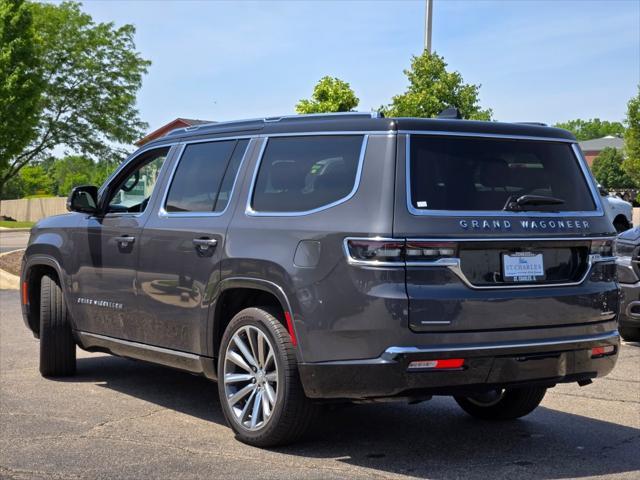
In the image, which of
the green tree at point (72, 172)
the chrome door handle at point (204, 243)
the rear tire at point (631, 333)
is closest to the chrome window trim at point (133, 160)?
the chrome door handle at point (204, 243)

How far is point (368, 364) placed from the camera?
4891 millimetres

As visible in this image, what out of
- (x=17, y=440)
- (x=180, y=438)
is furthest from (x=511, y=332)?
(x=17, y=440)

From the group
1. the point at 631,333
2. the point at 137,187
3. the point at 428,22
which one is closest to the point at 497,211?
the point at 137,187

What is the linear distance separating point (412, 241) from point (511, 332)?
746 millimetres

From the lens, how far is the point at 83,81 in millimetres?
51000

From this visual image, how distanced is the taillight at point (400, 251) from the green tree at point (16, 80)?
33.5 metres

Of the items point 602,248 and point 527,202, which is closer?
point 527,202

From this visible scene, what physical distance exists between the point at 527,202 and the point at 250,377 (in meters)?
1.88

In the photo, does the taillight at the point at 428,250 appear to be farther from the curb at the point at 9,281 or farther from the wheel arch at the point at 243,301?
the curb at the point at 9,281

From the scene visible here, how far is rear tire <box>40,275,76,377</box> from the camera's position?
759 cm

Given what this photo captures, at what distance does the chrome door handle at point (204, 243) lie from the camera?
19.3ft

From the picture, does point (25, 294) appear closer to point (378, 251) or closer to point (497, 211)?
point (378, 251)

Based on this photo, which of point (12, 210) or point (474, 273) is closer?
point (474, 273)

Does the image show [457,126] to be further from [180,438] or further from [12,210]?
[12,210]
